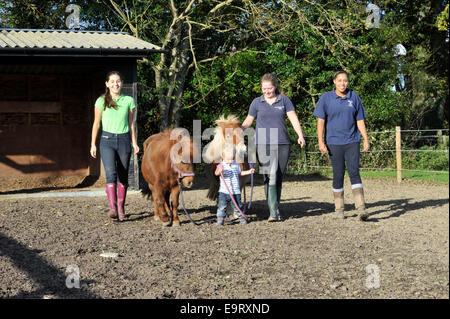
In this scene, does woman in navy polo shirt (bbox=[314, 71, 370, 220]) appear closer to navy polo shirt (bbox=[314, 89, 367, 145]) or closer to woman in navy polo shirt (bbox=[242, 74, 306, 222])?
navy polo shirt (bbox=[314, 89, 367, 145])

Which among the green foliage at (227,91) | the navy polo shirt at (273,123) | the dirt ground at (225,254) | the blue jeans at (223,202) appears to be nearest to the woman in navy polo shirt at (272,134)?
the navy polo shirt at (273,123)

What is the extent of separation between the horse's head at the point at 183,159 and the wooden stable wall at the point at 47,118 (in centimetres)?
691

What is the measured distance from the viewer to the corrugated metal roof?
32.9 ft

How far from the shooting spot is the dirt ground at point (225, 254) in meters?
3.42

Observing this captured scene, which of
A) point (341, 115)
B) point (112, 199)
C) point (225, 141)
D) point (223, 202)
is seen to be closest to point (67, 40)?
point (112, 199)

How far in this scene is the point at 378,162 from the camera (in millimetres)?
14227

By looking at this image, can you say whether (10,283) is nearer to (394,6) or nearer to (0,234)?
(0,234)

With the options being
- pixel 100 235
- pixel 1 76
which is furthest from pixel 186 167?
pixel 1 76

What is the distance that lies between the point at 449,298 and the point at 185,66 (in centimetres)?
1612

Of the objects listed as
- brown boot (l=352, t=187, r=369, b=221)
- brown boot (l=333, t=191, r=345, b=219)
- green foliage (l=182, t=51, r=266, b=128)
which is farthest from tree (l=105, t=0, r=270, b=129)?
brown boot (l=352, t=187, r=369, b=221)

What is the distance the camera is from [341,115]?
650cm

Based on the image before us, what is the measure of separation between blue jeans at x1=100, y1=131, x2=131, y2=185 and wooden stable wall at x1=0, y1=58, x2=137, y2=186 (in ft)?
19.7

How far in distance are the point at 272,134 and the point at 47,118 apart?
336 inches

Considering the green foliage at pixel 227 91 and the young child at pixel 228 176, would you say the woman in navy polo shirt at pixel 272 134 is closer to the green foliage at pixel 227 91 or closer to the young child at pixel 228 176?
the young child at pixel 228 176
